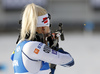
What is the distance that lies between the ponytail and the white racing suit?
52 mm

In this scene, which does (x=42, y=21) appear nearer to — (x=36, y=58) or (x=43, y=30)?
(x=43, y=30)

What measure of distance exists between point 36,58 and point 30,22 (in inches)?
7.7

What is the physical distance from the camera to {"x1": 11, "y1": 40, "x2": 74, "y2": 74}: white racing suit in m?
1.32

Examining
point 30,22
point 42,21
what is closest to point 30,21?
point 30,22

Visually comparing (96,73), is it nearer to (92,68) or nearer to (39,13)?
(92,68)

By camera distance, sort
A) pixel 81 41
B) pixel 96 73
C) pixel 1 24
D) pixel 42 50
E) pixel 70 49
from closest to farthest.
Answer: pixel 42 50
pixel 96 73
pixel 70 49
pixel 81 41
pixel 1 24

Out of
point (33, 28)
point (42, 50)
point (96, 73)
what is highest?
point (33, 28)

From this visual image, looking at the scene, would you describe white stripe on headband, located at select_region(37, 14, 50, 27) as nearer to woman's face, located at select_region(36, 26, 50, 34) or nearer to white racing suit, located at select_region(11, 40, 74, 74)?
woman's face, located at select_region(36, 26, 50, 34)

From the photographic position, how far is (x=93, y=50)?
5633mm

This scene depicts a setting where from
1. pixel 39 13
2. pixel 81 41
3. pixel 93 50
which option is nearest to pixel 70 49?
pixel 93 50

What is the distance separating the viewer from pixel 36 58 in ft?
4.36

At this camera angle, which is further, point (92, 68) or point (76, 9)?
point (76, 9)

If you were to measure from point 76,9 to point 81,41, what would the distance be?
17.0ft

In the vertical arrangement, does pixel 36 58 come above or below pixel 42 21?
below
